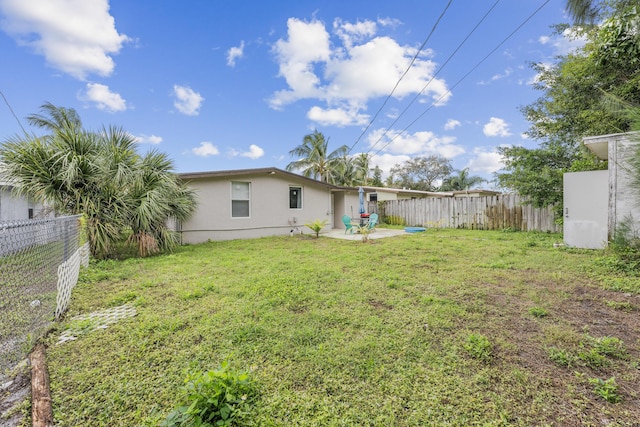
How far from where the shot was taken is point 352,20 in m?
10.7

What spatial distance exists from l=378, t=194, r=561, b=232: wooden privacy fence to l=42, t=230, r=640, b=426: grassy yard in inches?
242

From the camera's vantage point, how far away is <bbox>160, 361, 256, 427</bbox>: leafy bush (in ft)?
4.94

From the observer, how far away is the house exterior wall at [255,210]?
9.25 m

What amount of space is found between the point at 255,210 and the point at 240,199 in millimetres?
734

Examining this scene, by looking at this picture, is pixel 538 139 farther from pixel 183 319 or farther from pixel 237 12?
pixel 183 319

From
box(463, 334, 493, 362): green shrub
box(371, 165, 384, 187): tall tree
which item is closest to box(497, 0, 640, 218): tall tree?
box(463, 334, 493, 362): green shrub

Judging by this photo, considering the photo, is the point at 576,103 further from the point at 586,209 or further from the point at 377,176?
the point at 377,176

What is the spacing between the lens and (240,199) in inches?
399

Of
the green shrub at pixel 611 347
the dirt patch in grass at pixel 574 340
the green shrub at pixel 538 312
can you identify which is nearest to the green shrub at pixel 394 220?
the dirt patch in grass at pixel 574 340

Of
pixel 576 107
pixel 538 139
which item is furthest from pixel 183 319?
pixel 538 139

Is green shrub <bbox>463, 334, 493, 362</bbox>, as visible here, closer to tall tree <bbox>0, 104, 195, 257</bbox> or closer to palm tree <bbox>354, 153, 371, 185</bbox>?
tall tree <bbox>0, 104, 195, 257</bbox>

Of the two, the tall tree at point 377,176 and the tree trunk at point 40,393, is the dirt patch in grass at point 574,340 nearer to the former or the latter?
the tree trunk at point 40,393

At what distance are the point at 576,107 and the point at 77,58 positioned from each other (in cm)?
1968

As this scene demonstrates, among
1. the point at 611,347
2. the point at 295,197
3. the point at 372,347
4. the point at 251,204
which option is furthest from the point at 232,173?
the point at 611,347
